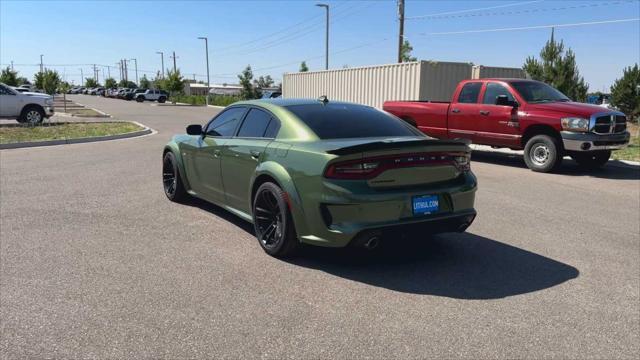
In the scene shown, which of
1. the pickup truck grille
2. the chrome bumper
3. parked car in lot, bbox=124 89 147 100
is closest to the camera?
the chrome bumper

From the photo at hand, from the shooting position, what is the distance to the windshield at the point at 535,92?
11632mm

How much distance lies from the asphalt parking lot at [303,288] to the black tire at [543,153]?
3.56 meters

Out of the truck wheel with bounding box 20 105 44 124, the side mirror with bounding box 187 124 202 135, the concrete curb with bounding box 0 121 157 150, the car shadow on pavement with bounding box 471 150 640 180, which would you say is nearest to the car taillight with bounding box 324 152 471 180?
the side mirror with bounding box 187 124 202 135

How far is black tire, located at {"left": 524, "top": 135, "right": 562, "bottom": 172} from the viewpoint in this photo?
10.8m

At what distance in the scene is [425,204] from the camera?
4543 mm

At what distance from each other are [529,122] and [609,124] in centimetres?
149

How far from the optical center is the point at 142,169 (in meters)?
10.6

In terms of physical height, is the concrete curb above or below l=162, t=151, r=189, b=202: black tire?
below

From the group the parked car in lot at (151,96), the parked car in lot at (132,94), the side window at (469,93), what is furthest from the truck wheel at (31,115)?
the parked car in lot at (132,94)

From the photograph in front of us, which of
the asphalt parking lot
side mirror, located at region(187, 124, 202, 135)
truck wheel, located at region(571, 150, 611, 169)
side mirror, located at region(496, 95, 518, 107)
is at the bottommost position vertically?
the asphalt parking lot

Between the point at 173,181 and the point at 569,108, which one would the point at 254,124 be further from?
the point at 569,108

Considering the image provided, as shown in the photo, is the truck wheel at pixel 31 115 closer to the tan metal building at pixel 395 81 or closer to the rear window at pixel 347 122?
the tan metal building at pixel 395 81

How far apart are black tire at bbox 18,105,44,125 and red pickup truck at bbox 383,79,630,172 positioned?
15.4m

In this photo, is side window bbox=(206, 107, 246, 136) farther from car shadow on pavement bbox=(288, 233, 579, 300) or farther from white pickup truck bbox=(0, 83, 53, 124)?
white pickup truck bbox=(0, 83, 53, 124)
